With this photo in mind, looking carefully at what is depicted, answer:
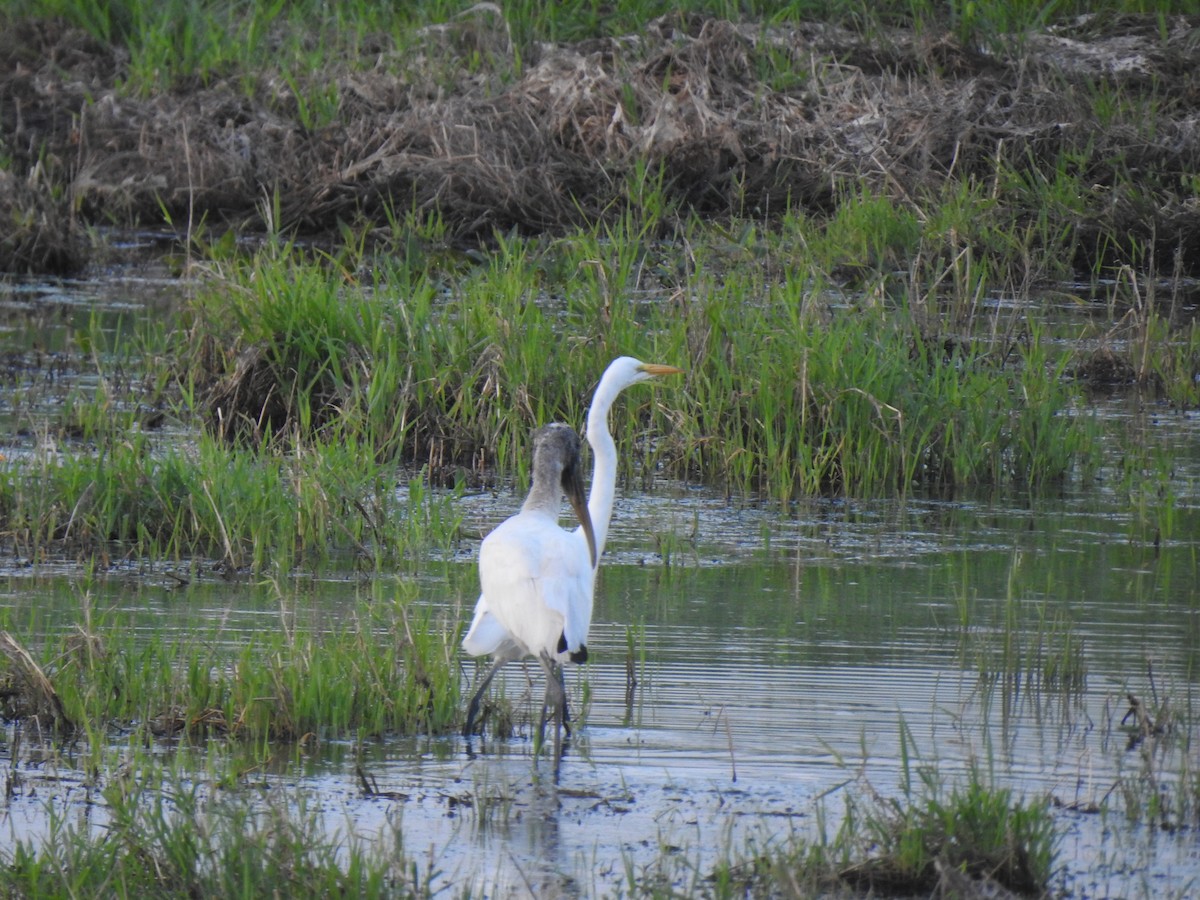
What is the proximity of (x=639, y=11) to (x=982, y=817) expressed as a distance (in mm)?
13646

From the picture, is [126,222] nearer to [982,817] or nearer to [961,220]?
[961,220]

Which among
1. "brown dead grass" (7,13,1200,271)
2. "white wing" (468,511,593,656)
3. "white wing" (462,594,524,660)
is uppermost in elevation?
"brown dead grass" (7,13,1200,271)

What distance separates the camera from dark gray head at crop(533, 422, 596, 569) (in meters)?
5.52

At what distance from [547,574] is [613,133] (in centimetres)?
976

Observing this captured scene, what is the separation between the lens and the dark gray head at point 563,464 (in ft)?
18.1

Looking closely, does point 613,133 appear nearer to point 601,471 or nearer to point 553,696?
point 601,471

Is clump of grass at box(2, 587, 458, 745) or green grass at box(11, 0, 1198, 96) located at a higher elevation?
green grass at box(11, 0, 1198, 96)

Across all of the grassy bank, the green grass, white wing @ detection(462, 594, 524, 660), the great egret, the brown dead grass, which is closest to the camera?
the great egret

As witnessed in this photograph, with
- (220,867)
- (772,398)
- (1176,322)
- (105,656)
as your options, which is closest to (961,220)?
(1176,322)

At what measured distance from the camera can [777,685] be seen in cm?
520

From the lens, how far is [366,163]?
1414 cm

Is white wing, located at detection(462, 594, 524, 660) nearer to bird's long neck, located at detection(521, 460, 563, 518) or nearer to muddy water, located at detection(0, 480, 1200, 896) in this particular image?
muddy water, located at detection(0, 480, 1200, 896)

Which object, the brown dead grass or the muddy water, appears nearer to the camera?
the muddy water

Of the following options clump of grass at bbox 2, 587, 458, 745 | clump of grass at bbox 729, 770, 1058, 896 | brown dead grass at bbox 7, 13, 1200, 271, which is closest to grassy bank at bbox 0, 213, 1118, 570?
clump of grass at bbox 2, 587, 458, 745
